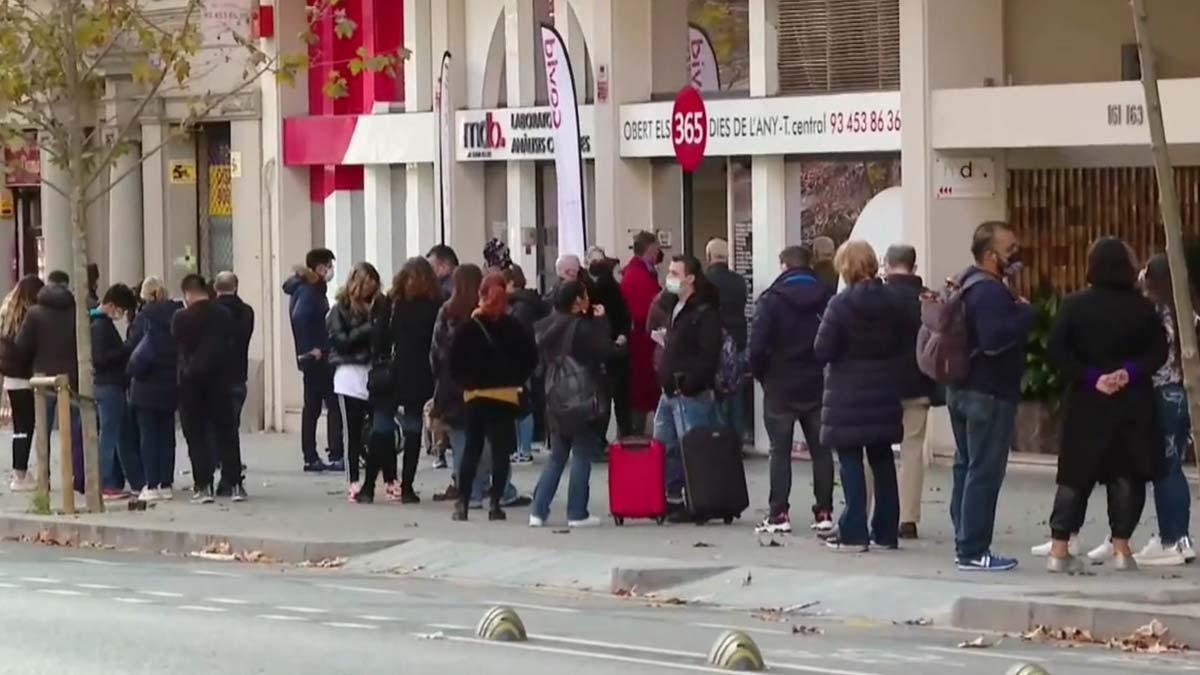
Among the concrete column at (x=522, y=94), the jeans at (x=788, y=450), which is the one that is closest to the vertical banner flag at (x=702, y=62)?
the concrete column at (x=522, y=94)

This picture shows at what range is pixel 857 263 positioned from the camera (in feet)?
50.9

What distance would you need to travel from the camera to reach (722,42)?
77.6 feet

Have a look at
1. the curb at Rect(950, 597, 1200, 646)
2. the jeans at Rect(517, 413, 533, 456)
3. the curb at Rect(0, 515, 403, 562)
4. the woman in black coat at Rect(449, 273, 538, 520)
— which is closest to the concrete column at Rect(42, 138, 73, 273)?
the jeans at Rect(517, 413, 533, 456)

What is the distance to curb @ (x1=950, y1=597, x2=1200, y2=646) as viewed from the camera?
40.6 ft

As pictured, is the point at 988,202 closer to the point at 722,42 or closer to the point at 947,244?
the point at 947,244

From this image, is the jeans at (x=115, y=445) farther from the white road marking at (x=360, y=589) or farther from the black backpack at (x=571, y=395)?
the white road marking at (x=360, y=589)

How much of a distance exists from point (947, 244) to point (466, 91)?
262 inches

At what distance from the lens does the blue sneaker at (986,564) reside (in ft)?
48.4

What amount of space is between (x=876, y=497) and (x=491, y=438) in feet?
10.4

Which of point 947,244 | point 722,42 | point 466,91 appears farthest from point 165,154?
point 947,244

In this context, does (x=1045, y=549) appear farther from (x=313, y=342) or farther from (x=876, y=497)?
(x=313, y=342)

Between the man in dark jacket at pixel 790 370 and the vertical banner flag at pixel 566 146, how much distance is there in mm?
6125

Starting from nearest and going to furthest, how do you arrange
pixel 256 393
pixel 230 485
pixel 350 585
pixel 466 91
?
pixel 350 585, pixel 230 485, pixel 466 91, pixel 256 393

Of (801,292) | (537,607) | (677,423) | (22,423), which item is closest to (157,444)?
(22,423)
